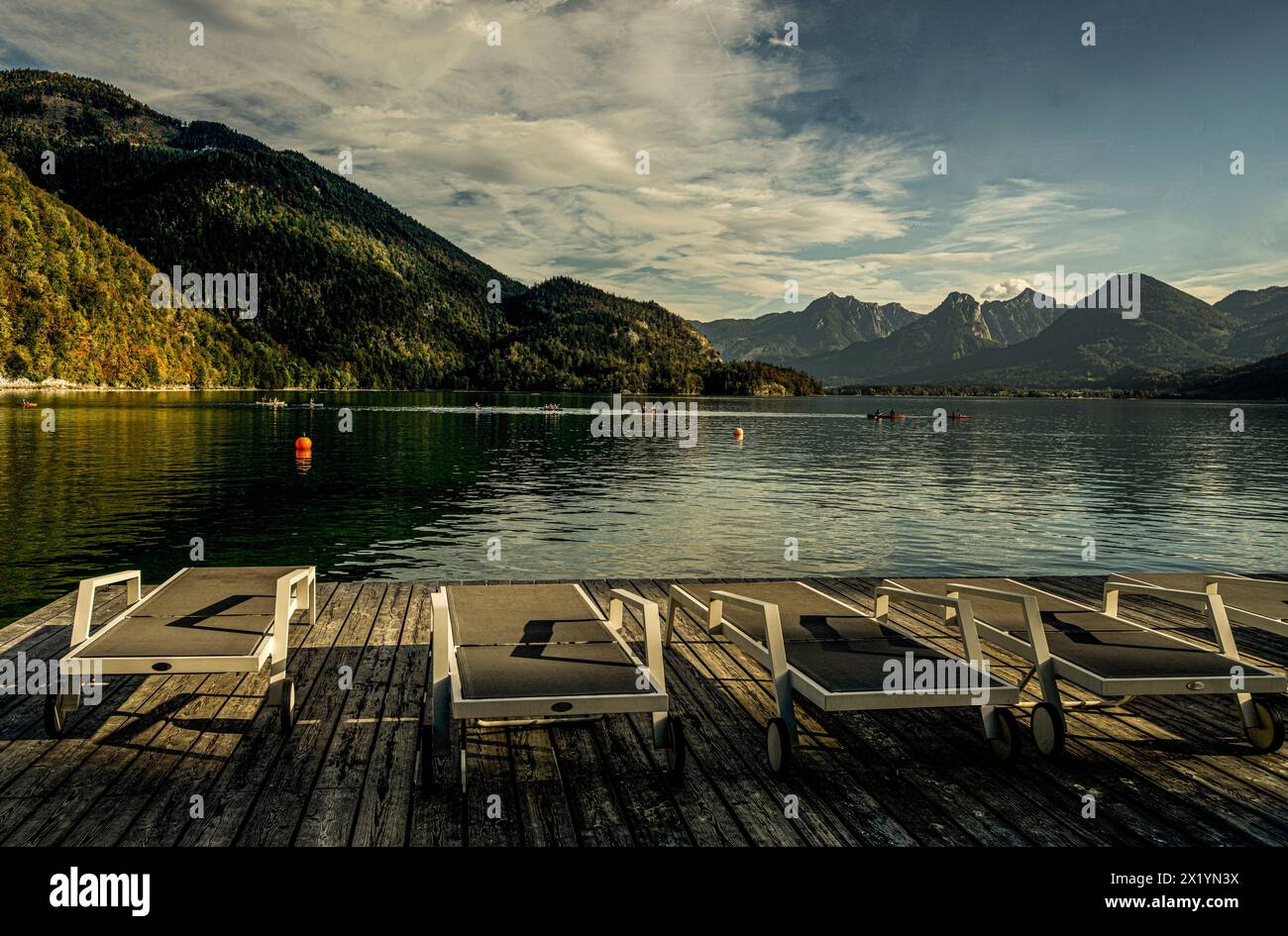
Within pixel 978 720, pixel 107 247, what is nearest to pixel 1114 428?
pixel 978 720

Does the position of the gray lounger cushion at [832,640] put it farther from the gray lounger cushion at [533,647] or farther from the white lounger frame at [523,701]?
the gray lounger cushion at [533,647]

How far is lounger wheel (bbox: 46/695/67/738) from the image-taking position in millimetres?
5723

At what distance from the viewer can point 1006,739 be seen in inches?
216

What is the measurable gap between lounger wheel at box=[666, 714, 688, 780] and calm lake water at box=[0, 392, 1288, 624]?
1465 centimetres

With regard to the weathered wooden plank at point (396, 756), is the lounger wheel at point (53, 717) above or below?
above

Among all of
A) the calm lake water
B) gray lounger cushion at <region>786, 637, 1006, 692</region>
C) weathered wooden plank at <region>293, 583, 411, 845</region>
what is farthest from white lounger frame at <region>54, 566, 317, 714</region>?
the calm lake water

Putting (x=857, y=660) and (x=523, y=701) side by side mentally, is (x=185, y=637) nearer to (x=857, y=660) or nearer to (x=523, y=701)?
(x=523, y=701)

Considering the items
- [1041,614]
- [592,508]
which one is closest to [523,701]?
[1041,614]

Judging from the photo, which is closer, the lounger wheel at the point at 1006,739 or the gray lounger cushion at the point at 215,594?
the lounger wheel at the point at 1006,739

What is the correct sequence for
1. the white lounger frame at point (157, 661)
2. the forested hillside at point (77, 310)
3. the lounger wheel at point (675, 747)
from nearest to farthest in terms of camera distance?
1. the lounger wheel at point (675, 747)
2. the white lounger frame at point (157, 661)
3. the forested hillside at point (77, 310)

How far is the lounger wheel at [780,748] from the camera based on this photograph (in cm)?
526

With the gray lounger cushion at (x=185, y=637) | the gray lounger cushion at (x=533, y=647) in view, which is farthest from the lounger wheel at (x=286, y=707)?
the gray lounger cushion at (x=533, y=647)

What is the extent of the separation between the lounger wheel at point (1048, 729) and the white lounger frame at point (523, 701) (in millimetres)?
2715

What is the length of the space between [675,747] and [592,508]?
27443 millimetres
